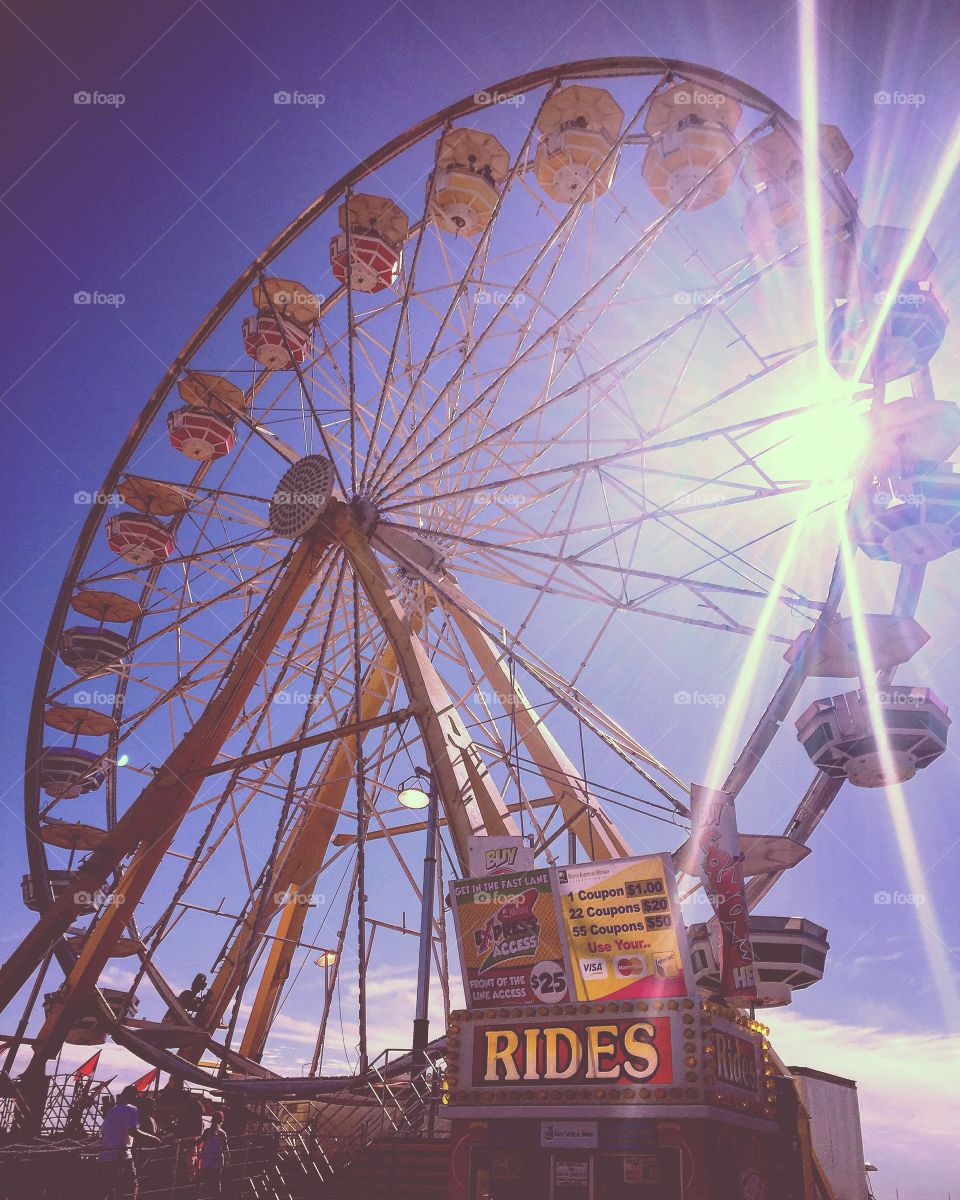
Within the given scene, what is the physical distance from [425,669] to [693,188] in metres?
9.26

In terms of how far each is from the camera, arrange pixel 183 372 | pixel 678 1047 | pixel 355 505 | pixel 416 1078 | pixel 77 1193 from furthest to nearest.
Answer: pixel 183 372 → pixel 355 505 → pixel 416 1078 → pixel 77 1193 → pixel 678 1047

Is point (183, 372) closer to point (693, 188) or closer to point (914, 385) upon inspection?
point (693, 188)

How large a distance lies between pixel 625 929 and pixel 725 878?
6.20ft

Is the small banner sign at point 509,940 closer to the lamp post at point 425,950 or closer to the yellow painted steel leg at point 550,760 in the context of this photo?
the lamp post at point 425,950

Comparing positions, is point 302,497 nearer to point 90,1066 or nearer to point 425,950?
point 425,950

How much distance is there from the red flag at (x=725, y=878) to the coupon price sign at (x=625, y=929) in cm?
114

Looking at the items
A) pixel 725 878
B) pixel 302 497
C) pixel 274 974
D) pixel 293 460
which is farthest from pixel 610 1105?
pixel 293 460

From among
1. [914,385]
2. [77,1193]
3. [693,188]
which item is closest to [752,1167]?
[77,1193]

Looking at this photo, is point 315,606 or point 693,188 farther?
point 315,606

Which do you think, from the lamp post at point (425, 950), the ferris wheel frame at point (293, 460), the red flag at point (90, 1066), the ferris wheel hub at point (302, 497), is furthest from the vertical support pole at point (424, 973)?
the red flag at point (90, 1066)

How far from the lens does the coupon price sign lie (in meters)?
9.77

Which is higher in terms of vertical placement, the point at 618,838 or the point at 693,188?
the point at 693,188

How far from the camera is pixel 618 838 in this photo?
54.1ft

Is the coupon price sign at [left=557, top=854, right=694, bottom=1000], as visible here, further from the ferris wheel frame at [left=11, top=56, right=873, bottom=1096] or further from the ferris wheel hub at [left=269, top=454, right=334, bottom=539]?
the ferris wheel hub at [left=269, top=454, right=334, bottom=539]
